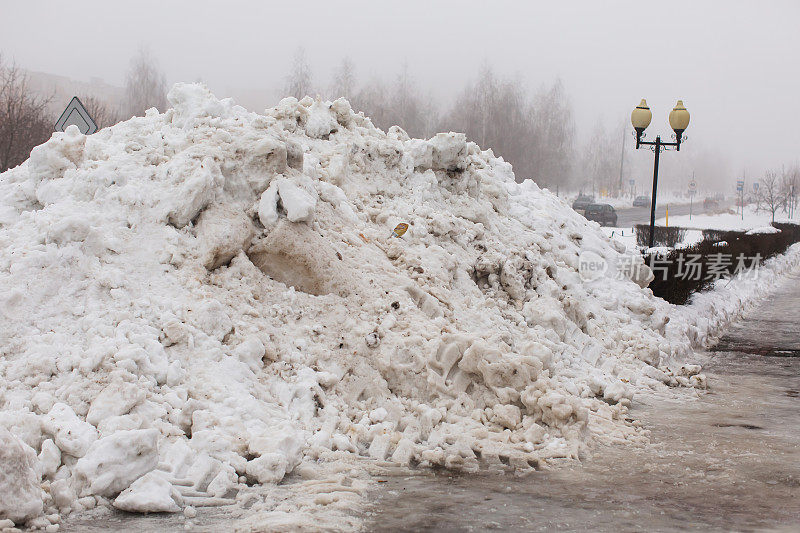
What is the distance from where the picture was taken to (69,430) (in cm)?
409

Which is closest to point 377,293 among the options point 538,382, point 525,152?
point 538,382

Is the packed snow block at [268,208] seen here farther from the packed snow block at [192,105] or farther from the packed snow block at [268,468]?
the packed snow block at [268,468]

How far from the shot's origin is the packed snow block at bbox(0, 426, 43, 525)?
349 cm

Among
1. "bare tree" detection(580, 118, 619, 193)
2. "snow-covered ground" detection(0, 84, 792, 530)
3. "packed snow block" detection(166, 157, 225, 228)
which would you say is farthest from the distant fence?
"bare tree" detection(580, 118, 619, 193)

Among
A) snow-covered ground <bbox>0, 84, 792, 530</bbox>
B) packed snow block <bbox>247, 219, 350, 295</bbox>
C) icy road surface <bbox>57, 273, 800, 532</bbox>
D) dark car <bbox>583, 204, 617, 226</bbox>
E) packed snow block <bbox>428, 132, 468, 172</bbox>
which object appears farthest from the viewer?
dark car <bbox>583, 204, 617, 226</bbox>

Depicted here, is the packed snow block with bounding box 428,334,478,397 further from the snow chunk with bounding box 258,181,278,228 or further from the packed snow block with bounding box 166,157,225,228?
the packed snow block with bounding box 166,157,225,228

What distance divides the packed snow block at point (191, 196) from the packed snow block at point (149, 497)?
265cm

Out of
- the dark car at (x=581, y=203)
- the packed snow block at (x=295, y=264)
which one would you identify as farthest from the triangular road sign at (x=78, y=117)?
the dark car at (x=581, y=203)

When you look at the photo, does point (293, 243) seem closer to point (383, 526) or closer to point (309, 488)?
point (309, 488)

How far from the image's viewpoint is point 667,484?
15.4ft

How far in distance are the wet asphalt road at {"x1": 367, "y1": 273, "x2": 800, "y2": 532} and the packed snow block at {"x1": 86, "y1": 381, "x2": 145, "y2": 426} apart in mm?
1531

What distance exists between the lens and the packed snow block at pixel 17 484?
11.5 ft

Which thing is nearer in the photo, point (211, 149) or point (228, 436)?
point (228, 436)

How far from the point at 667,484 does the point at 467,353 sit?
162cm
